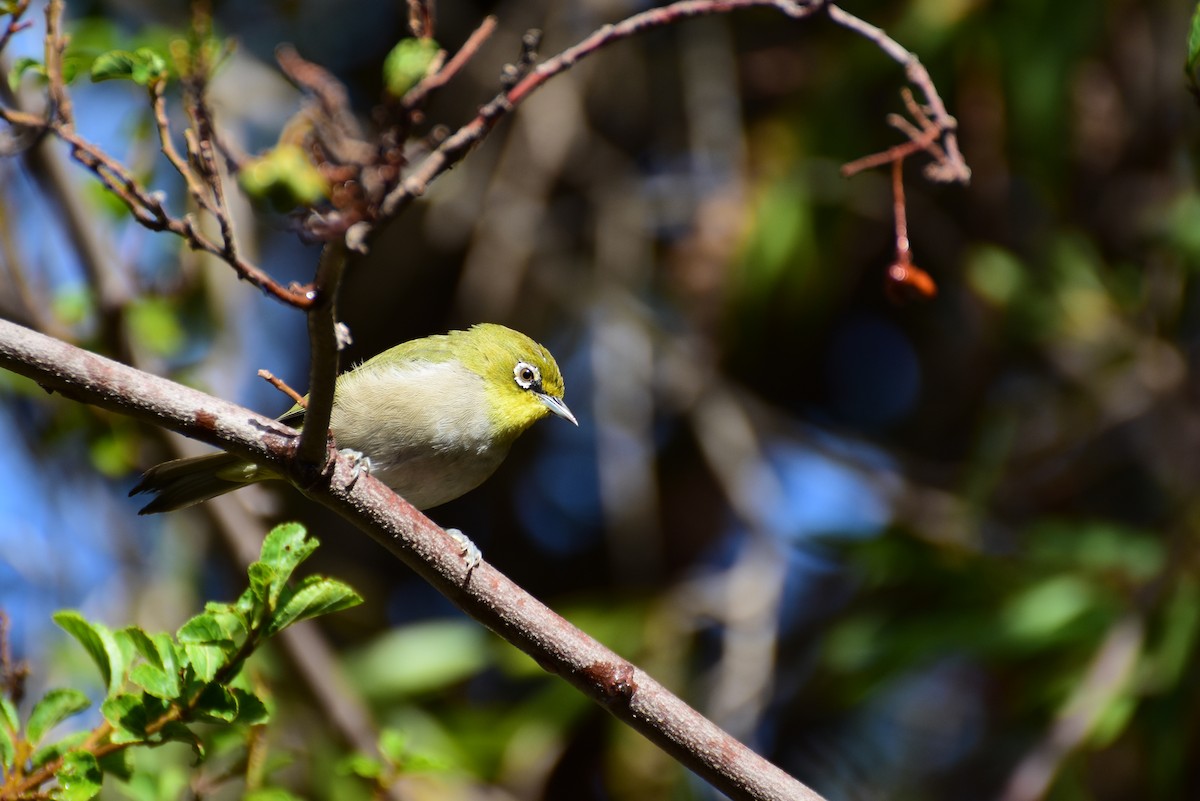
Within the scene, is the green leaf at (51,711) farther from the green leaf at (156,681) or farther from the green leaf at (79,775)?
the green leaf at (156,681)

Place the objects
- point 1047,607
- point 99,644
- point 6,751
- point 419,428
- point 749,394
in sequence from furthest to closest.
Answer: point 749,394, point 1047,607, point 419,428, point 99,644, point 6,751

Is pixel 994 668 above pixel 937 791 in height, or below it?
above

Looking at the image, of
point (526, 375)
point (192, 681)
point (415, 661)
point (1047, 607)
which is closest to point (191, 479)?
point (526, 375)

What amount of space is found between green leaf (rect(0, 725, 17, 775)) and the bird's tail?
1143mm

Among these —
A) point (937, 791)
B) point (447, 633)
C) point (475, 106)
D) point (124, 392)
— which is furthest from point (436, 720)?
point (124, 392)

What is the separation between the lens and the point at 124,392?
2.12m

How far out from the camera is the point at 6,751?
234 centimetres

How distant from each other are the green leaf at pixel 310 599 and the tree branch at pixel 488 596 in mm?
135

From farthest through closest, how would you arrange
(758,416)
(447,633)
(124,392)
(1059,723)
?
(758,416), (447,633), (1059,723), (124,392)

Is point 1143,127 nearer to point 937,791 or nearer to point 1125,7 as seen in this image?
point 1125,7

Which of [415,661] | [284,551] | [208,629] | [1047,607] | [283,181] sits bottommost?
[415,661]

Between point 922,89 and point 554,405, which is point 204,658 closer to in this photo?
point 922,89

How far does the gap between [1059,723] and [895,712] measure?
223cm

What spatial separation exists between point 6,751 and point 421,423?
5.86ft
